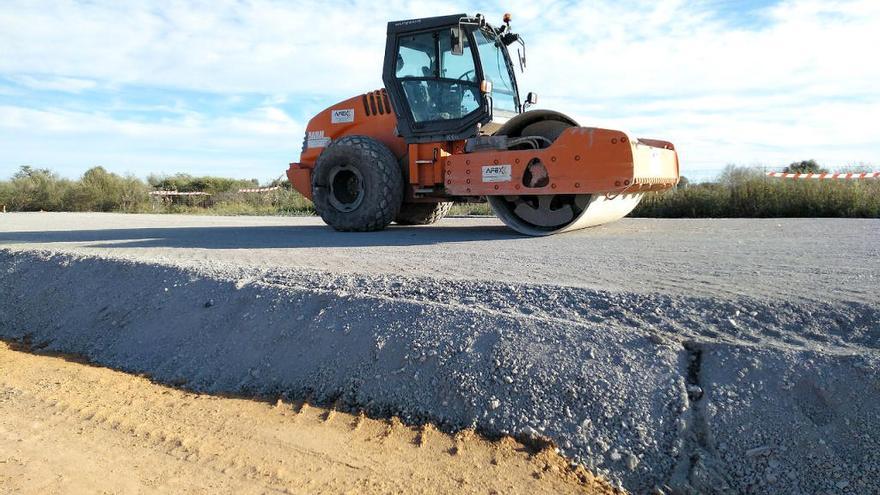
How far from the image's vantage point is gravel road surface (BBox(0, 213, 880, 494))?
2988mm

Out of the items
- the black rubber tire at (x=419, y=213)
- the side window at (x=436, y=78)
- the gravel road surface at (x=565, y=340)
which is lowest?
the gravel road surface at (x=565, y=340)

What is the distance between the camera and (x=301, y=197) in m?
24.2

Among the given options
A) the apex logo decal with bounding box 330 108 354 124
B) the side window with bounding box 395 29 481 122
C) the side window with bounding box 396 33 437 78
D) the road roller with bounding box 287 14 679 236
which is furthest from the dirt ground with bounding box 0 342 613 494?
the apex logo decal with bounding box 330 108 354 124

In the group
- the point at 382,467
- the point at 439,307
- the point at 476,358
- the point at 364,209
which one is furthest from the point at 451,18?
the point at 382,467

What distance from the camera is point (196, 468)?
3084 mm

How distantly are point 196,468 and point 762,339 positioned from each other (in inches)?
117

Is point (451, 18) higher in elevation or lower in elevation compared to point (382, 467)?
higher

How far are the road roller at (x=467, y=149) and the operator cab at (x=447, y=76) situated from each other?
15mm

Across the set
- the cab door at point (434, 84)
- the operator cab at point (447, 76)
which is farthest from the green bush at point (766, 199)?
the cab door at point (434, 84)

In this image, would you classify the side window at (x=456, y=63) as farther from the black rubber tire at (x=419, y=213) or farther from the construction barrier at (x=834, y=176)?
the construction barrier at (x=834, y=176)

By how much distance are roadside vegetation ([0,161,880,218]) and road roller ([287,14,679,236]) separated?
4949mm

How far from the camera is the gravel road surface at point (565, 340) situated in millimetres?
2988

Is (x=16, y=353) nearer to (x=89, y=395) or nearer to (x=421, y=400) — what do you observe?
(x=89, y=395)

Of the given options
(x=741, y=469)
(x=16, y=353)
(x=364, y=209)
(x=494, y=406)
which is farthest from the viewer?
(x=364, y=209)
